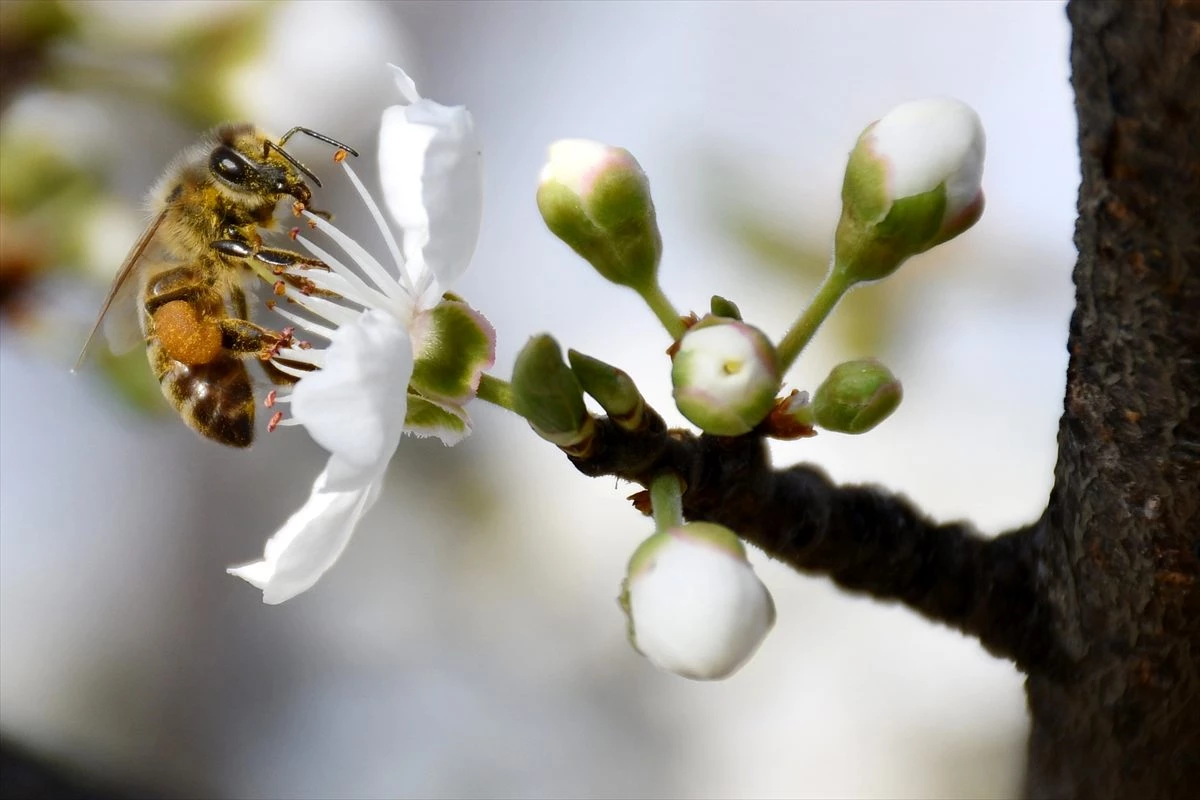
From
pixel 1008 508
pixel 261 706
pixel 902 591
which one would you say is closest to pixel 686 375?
pixel 902 591

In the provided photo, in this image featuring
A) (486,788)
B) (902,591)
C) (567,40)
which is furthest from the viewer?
(567,40)

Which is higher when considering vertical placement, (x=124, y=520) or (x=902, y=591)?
(x=902, y=591)

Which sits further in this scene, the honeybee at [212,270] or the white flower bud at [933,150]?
the honeybee at [212,270]

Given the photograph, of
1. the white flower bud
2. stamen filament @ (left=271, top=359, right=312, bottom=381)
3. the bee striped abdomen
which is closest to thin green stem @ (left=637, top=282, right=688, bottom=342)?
the white flower bud

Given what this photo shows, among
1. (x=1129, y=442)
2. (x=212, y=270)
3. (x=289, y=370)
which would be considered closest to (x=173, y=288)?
(x=212, y=270)

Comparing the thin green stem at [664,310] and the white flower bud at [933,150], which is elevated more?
the white flower bud at [933,150]

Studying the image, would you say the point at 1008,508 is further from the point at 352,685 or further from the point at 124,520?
the point at 124,520

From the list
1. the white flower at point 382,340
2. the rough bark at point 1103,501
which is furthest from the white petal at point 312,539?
the rough bark at point 1103,501

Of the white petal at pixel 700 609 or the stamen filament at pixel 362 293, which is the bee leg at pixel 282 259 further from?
the white petal at pixel 700 609
